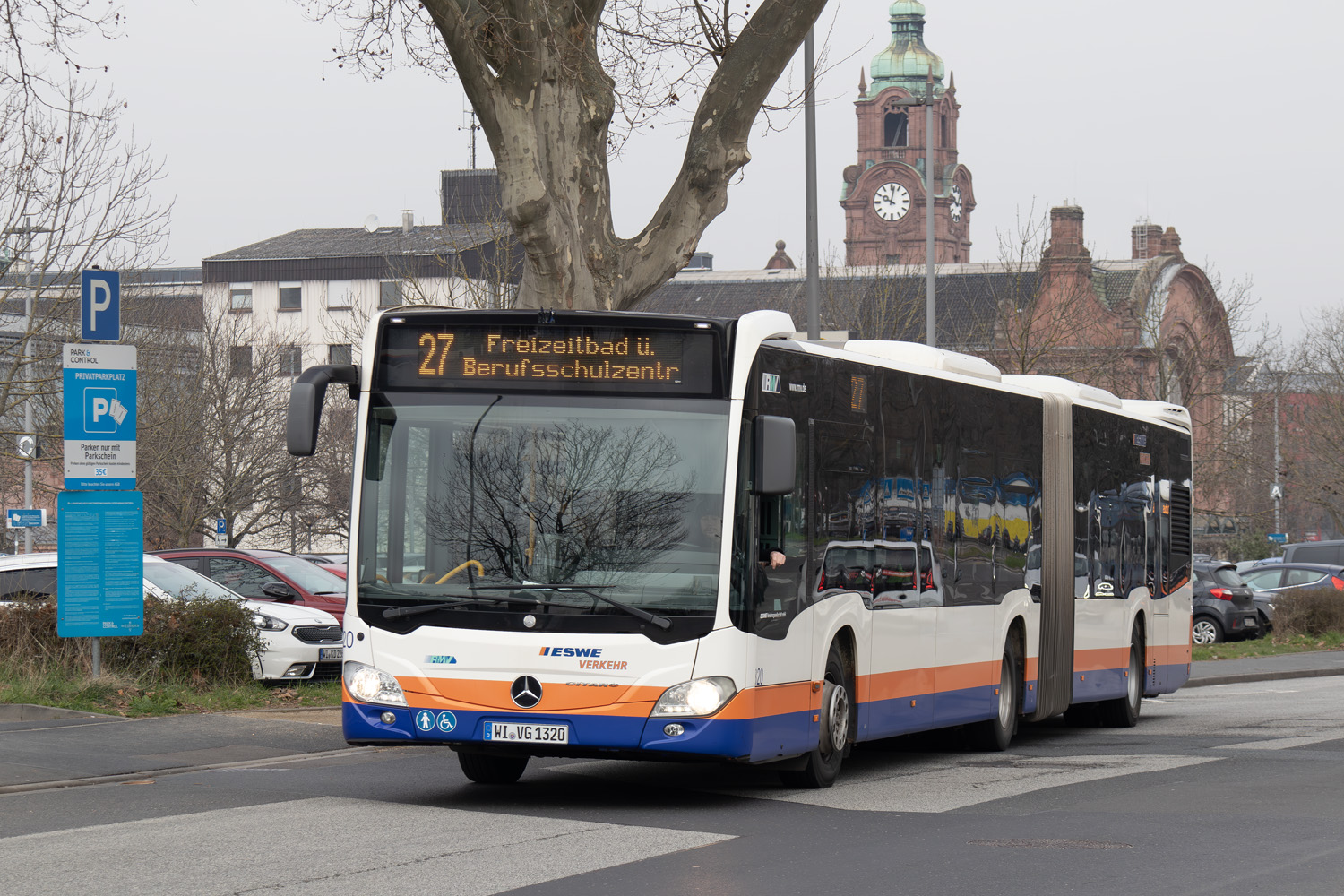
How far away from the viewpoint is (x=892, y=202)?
13175 centimetres

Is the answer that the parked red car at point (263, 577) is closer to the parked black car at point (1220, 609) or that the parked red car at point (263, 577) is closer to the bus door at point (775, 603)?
the bus door at point (775, 603)

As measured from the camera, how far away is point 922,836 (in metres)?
9.28

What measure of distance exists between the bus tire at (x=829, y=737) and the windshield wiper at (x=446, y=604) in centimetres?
217

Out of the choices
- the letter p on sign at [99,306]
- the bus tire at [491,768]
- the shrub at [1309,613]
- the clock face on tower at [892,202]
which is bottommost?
the shrub at [1309,613]

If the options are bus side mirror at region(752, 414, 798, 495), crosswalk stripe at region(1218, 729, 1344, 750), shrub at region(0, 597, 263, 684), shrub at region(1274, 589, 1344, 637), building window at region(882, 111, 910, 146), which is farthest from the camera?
building window at region(882, 111, 910, 146)

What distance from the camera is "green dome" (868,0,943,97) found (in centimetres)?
13800

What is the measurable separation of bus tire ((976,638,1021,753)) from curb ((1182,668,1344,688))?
9.95m


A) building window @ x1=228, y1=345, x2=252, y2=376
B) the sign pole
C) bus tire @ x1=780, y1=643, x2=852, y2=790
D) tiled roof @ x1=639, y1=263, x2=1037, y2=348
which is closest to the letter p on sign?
the sign pole

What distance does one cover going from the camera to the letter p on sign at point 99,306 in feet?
48.8

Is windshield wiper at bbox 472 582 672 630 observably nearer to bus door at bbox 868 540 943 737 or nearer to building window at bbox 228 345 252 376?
bus door at bbox 868 540 943 737

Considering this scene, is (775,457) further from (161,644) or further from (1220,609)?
(1220,609)

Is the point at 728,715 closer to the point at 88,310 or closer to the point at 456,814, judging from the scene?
the point at 456,814

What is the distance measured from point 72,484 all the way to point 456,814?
6364 millimetres

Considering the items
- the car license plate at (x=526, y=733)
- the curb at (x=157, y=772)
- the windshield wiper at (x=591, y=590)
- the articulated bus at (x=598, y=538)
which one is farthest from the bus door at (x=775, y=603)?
the curb at (x=157, y=772)
